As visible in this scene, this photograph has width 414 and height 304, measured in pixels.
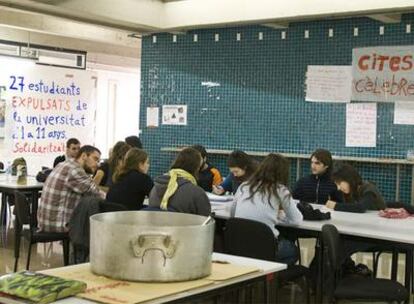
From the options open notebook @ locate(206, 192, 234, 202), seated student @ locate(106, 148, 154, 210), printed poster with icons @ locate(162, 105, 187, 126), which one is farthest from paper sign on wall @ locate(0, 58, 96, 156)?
seated student @ locate(106, 148, 154, 210)

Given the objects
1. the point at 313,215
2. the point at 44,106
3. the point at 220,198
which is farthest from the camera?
the point at 44,106

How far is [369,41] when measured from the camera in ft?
23.2

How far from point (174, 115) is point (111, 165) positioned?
256 cm

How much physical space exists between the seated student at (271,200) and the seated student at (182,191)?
272 mm

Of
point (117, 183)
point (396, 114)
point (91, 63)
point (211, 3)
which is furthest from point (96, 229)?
point (91, 63)

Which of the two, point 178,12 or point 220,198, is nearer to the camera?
point 220,198

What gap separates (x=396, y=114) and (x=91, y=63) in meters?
7.68

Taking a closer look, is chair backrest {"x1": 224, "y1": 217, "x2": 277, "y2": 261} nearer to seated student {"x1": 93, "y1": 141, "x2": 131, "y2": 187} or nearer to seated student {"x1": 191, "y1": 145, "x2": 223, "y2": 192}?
seated student {"x1": 93, "y1": 141, "x2": 131, "y2": 187}

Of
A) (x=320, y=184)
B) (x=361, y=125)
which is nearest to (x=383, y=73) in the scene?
(x=361, y=125)

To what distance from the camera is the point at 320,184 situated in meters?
5.92

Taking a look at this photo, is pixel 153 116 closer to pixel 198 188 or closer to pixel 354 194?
pixel 354 194

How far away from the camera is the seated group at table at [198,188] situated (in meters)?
4.37

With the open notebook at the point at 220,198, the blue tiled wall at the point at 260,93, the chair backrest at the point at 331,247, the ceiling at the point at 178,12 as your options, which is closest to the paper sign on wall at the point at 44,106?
the ceiling at the point at 178,12

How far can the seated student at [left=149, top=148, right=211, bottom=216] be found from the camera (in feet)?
14.5
